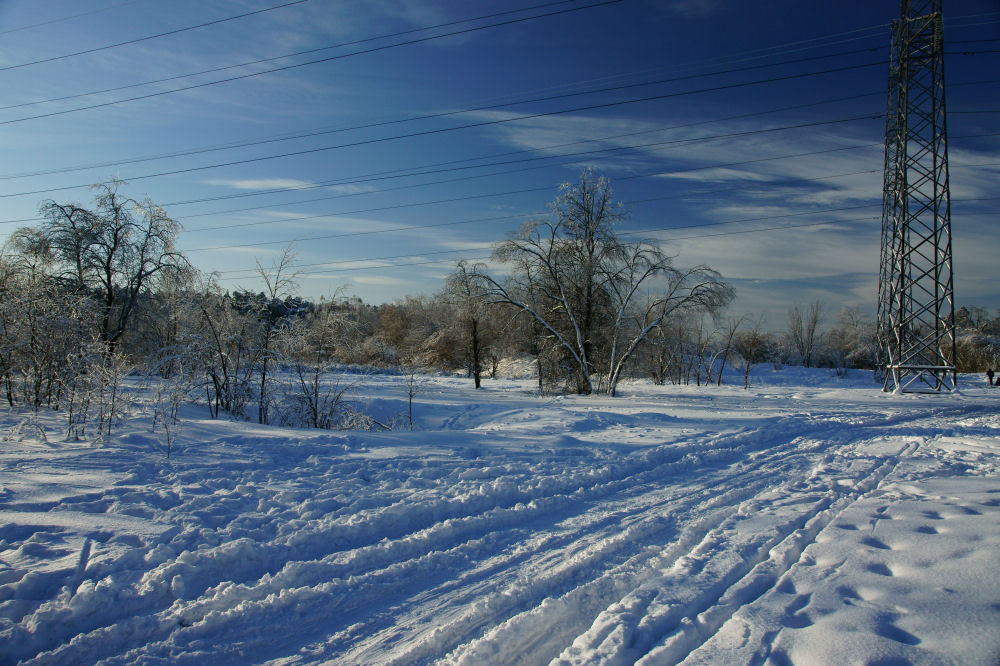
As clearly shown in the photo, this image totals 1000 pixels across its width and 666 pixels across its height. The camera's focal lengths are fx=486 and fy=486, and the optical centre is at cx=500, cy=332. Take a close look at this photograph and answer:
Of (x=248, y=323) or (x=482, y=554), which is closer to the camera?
(x=482, y=554)

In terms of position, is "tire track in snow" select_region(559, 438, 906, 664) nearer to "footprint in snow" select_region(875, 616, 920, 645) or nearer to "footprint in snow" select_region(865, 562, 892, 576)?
"footprint in snow" select_region(865, 562, 892, 576)

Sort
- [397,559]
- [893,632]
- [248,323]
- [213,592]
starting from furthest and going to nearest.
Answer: [248,323], [397,559], [213,592], [893,632]

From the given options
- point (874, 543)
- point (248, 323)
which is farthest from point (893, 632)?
point (248, 323)

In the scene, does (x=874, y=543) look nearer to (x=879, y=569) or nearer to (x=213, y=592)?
(x=879, y=569)

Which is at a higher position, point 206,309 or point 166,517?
point 206,309

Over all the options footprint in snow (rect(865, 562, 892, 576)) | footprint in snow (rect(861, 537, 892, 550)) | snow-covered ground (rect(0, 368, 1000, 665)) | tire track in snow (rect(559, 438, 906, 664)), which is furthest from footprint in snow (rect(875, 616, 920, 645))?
footprint in snow (rect(861, 537, 892, 550))

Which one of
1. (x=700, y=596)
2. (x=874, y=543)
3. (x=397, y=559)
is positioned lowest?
(x=397, y=559)

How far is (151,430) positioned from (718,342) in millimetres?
41039

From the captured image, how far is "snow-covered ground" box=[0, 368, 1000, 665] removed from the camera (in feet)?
10.3

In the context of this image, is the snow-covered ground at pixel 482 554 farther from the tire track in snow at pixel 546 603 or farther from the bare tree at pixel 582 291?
the bare tree at pixel 582 291

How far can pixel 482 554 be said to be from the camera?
15.3 feet

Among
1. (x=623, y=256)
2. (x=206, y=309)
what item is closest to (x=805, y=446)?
(x=623, y=256)

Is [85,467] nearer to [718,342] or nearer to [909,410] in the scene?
[909,410]

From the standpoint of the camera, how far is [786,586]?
378cm
